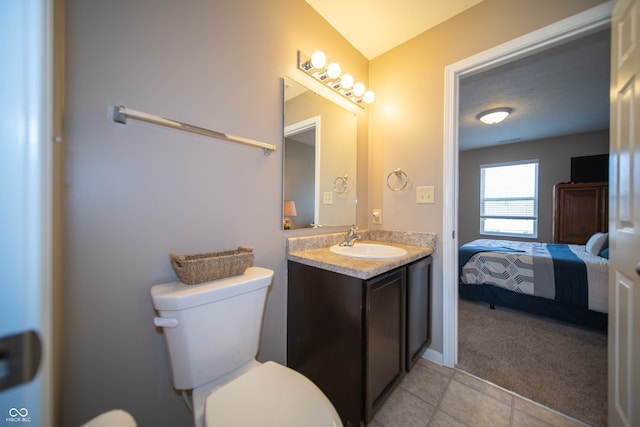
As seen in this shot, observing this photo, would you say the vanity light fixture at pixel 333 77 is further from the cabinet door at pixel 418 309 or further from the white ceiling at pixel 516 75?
the cabinet door at pixel 418 309

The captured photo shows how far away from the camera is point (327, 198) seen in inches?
65.0

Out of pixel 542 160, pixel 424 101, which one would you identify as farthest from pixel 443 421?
pixel 542 160

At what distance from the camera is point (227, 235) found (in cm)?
111

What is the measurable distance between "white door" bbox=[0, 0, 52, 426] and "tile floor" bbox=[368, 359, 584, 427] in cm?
136

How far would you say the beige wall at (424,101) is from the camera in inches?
53.4

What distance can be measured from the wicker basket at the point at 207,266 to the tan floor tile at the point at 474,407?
1.34 metres

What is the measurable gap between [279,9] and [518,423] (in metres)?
2.58

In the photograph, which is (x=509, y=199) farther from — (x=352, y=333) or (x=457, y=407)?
(x=352, y=333)

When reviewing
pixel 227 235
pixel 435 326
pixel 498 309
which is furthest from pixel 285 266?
pixel 498 309

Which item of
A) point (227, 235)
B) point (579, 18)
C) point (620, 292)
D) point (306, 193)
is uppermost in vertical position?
point (579, 18)

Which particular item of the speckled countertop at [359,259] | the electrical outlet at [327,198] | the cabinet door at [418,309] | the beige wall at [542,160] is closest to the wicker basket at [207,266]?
the speckled countertop at [359,259]

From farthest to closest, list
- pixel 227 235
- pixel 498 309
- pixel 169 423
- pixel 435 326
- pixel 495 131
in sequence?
pixel 495 131 < pixel 498 309 < pixel 435 326 < pixel 227 235 < pixel 169 423

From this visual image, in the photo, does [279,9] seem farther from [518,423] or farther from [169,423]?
[518,423]

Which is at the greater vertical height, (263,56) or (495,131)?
(495,131)
